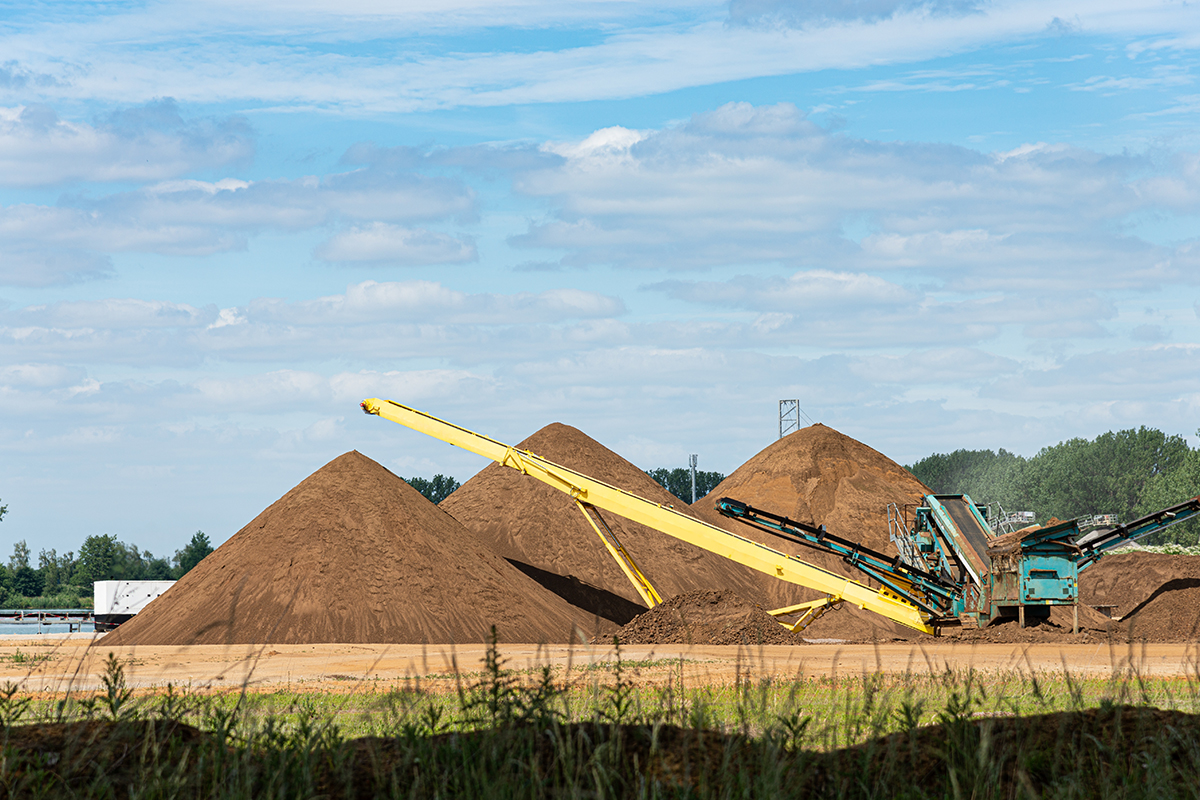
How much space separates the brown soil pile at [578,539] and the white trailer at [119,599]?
14.7 metres

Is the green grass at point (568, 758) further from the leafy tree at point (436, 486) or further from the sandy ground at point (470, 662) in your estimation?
the leafy tree at point (436, 486)

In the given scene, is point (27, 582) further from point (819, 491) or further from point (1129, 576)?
point (1129, 576)

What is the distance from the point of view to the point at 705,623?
33219mm

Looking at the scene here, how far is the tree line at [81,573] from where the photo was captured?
10181 centimetres

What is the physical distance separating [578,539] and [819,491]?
58.1ft

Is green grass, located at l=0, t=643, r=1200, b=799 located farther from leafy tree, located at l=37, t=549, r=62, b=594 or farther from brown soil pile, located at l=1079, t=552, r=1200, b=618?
leafy tree, located at l=37, t=549, r=62, b=594

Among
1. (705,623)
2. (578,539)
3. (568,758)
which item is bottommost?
(705,623)

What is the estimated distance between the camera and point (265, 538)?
126 ft

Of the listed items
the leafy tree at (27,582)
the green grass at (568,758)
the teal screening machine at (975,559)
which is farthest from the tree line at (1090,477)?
the green grass at (568,758)

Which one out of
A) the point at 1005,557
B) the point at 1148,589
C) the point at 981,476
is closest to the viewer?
the point at 1005,557

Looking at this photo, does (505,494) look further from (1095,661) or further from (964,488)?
(964,488)

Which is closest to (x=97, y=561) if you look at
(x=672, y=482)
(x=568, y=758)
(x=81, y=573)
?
(x=81, y=573)

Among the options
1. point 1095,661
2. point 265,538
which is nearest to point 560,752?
point 1095,661

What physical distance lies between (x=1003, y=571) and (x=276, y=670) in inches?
861
